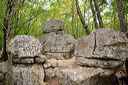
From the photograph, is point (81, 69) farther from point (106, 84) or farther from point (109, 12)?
point (109, 12)

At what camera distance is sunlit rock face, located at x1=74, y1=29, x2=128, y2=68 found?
786cm

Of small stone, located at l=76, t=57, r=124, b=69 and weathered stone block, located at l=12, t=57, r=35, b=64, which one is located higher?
weathered stone block, located at l=12, t=57, r=35, b=64

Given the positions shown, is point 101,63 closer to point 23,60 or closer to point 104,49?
point 104,49

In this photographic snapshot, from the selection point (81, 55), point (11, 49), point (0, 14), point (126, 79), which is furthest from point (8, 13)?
point (126, 79)

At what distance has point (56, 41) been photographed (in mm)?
12508

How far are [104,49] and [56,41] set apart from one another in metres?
4.90

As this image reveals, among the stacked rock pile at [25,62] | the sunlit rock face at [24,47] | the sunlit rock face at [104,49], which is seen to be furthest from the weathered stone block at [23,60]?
the sunlit rock face at [104,49]

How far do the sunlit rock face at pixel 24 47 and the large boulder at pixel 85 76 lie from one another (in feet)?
4.91

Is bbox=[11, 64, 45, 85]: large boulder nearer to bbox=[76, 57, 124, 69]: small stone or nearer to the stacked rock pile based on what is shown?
the stacked rock pile

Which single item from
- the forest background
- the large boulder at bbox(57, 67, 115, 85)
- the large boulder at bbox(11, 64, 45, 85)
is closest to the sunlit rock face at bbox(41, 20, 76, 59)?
the forest background

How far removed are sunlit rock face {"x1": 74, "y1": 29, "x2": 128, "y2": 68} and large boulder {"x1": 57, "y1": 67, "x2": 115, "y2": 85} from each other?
0.27m

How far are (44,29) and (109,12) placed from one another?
21.9ft

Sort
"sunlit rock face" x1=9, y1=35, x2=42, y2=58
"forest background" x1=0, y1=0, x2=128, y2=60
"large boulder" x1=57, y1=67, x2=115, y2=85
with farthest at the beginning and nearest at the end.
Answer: "forest background" x1=0, y1=0, x2=128, y2=60 → "sunlit rock face" x1=9, y1=35, x2=42, y2=58 → "large boulder" x1=57, y1=67, x2=115, y2=85

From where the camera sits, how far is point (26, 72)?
8.48m
